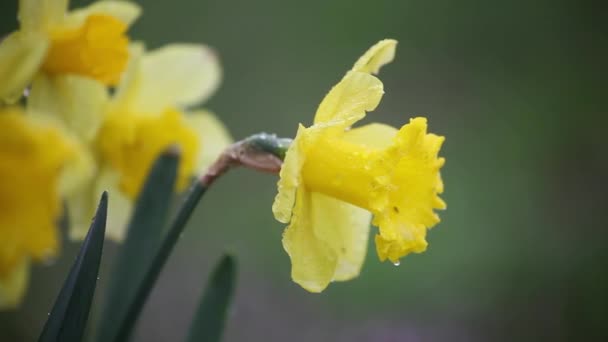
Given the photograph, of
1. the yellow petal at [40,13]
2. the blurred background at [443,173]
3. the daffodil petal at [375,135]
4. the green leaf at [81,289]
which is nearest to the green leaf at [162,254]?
the green leaf at [81,289]

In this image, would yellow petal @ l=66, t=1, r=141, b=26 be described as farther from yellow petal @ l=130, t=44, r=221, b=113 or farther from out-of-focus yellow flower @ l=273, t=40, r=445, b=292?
out-of-focus yellow flower @ l=273, t=40, r=445, b=292

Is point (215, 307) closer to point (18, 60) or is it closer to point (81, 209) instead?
point (81, 209)

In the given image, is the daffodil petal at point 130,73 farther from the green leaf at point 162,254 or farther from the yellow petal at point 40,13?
the green leaf at point 162,254

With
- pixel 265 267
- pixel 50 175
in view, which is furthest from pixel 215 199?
pixel 50 175

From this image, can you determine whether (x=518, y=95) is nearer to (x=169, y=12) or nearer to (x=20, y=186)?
(x=169, y=12)

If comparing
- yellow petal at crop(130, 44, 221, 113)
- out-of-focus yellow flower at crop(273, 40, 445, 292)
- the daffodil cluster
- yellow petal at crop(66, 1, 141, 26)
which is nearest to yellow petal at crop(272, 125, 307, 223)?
out-of-focus yellow flower at crop(273, 40, 445, 292)

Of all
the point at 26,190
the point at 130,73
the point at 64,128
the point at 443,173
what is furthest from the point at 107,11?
the point at 443,173
